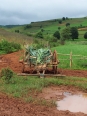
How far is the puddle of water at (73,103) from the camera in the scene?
943 cm

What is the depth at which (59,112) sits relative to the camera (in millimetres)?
8602

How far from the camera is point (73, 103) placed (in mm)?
10148

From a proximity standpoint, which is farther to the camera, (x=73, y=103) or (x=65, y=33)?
(x=65, y=33)

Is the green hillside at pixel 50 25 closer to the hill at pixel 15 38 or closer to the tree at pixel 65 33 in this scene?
the tree at pixel 65 33

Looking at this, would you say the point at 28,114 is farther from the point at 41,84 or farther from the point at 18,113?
the point at 41,84

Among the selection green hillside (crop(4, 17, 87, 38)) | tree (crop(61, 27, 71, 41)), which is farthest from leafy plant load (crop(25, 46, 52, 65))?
green hillside (crop(4, 17, 87, 38))

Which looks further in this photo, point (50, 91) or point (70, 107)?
point (50, 91)

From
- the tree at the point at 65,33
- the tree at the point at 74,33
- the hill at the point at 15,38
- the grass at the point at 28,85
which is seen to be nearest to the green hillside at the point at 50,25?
the tree at the point at 74,33

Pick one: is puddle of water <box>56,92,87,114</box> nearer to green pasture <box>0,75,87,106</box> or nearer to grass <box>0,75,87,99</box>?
green pasture <box>0,75,87,106</box>

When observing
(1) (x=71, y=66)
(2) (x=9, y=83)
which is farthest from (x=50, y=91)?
(1) (x=71, y=66)

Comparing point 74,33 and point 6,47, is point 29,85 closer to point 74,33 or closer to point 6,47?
point 6,47

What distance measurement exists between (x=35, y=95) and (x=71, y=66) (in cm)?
897

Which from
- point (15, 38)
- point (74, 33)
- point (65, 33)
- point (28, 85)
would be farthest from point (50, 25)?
point (28, 85)

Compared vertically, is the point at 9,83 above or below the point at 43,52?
A: below
